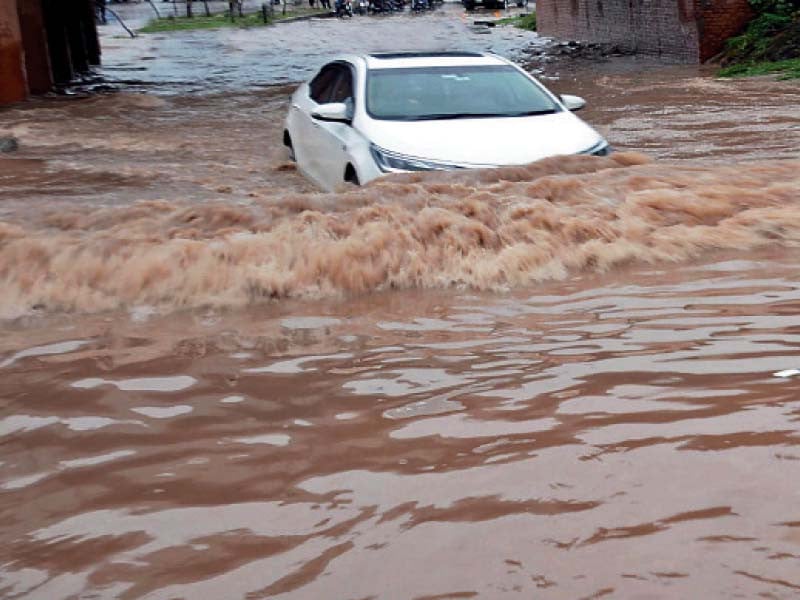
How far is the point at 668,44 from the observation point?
907 inches

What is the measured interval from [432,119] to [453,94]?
1.55 feet

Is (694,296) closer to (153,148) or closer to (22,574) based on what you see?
(22,574)

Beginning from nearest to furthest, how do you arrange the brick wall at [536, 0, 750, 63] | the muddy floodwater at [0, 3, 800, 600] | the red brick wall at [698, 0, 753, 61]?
the muddy floodwater at [0, 3, 800, 600] → the red brick wall at [698, 0, 753, 61] → the brick wall at [536, 0, 750, 63]

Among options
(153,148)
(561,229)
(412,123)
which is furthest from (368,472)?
(153,148)

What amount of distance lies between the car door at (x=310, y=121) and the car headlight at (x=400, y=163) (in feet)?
4.84

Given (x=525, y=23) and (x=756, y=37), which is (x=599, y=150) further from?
(x=525, y=23)

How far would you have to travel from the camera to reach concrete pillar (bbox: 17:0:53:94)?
68.4ft

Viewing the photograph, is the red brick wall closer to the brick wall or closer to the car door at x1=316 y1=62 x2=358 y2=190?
the brick wall

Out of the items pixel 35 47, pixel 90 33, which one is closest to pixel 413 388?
pixel 35 47

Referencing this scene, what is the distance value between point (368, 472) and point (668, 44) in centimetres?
2111

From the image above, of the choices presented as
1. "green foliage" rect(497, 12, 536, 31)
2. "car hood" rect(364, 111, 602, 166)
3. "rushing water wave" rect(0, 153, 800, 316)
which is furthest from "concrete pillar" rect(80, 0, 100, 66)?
"rushing water wave" rect(0, 153, 800, 316)

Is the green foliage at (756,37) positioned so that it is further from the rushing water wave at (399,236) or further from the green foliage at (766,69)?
the rushing water wave at (399,236)

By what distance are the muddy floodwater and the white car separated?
28 centimetres

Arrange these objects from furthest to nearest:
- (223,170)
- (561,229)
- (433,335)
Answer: (223,170) → (561,229) → (433,335)
